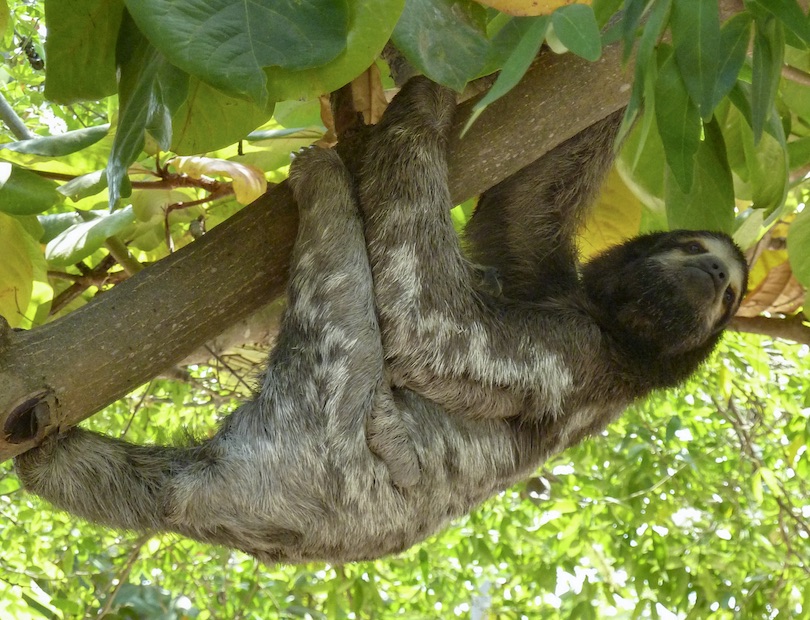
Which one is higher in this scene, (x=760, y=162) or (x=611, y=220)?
(x=760, y=162)

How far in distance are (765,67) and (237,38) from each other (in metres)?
1.49

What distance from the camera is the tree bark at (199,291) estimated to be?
2.80 m

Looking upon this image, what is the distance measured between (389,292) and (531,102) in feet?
3.19

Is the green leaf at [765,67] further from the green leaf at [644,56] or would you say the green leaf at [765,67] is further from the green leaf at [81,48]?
the green leaf at [81,48]

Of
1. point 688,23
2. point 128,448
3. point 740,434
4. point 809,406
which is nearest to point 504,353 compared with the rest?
point 128,448

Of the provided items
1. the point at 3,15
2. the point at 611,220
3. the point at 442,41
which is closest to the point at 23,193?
the point at 3,15

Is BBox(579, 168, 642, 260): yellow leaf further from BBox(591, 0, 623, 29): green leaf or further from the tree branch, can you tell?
BBox(591, 0, 623, 29): green leaf

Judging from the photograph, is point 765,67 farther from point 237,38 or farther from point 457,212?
point 457,212

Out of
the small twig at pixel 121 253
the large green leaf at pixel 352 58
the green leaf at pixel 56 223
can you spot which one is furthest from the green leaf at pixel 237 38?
the small twig at pixel 121 253

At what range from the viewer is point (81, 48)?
291 centimetres

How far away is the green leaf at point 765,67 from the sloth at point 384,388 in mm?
1344

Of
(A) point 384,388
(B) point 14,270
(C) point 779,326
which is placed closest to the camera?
(B) point 14,270

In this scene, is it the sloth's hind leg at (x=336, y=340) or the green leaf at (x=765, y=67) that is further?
the sloth's hind leg at (x=336, y=340)

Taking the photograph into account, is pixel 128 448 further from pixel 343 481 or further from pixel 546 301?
pixel 546 301
